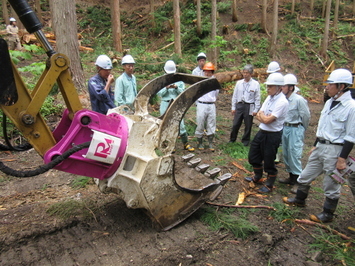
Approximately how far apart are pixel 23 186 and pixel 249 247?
3.52m

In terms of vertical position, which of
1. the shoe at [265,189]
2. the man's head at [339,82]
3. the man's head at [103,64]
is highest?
the man's head at [103,64]

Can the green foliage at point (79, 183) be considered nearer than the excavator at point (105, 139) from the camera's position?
No

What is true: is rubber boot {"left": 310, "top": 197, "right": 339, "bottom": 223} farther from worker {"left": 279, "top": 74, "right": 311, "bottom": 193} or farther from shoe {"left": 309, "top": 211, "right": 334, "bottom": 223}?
worker {"left": 279, "top": 74, "right": 311, "bottom": 193}

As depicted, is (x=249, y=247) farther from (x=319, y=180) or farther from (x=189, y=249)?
(x=319, y=180)

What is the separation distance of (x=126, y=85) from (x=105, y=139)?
8.58 feet

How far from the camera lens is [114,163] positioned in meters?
2.86

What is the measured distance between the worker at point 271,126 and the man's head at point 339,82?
802 mm

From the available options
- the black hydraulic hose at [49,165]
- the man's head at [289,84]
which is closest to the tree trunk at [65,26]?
the man's head at [289,84]

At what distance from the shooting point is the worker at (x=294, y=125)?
4.71 meters

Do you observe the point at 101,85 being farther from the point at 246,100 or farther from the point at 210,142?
the point at 246,100

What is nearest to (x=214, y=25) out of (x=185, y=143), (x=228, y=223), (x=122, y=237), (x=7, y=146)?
(x=185, y=143)

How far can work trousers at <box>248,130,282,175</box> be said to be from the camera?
4.38m

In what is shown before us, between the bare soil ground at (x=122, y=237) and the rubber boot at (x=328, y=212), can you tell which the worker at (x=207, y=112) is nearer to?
the bare soil ground at (x=122, y=237)

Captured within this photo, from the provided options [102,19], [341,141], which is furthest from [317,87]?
[102,19]
